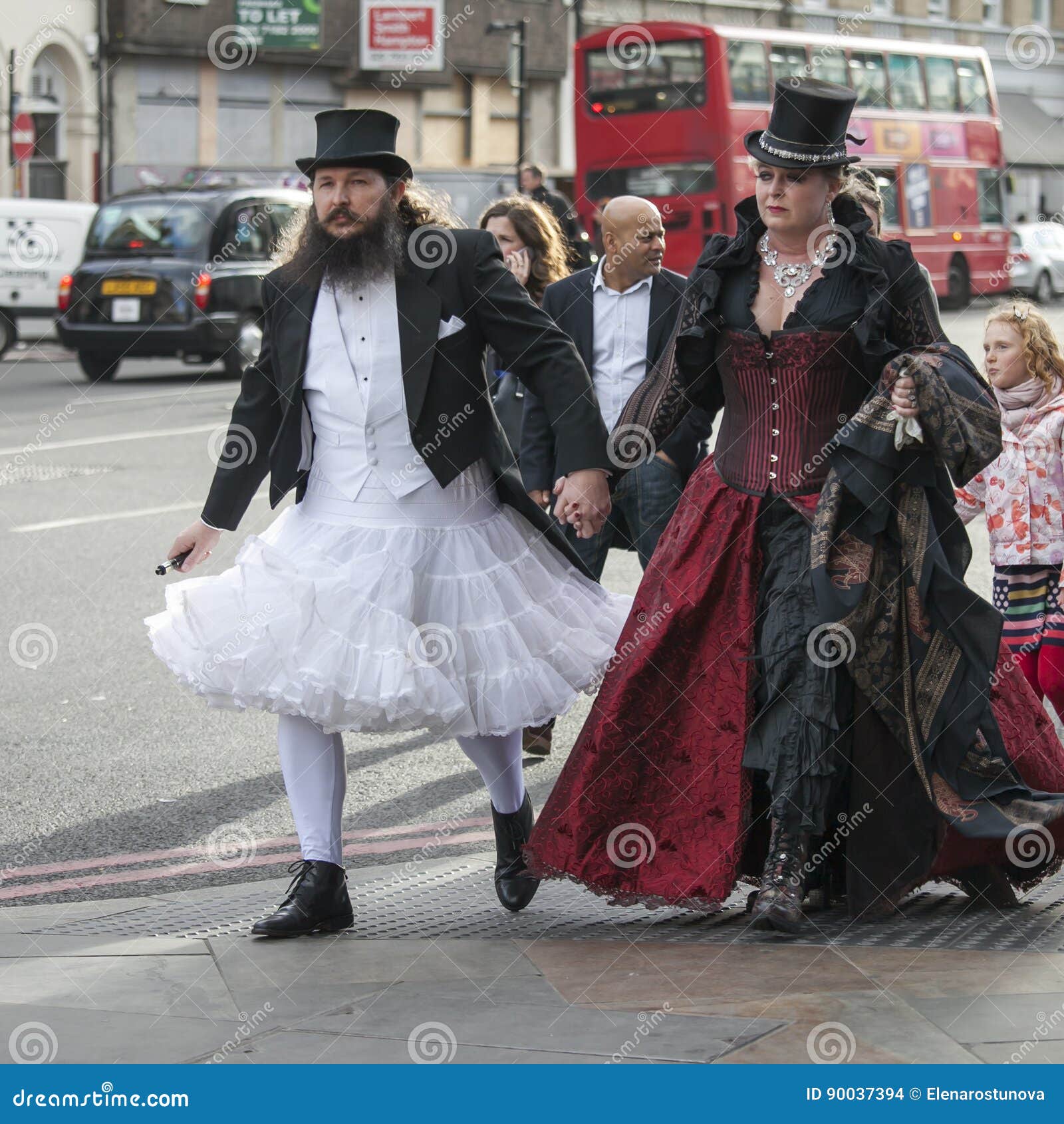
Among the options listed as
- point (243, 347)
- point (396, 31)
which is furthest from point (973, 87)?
point (243, 347)

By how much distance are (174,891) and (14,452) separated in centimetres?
955

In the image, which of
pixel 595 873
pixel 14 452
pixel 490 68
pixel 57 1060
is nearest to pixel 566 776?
pixel 595 873

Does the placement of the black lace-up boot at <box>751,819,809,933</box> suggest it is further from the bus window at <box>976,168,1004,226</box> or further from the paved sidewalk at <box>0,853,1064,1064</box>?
the bus window at <box>976,168,1004,226</box>

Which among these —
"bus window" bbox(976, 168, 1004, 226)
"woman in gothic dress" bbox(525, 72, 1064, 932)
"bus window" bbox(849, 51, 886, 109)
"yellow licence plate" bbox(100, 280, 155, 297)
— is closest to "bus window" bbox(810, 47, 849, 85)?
"bus window" bbox(849, 51, 886, 109)

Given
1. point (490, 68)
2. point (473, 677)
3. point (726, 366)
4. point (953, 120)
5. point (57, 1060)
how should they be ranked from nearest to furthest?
1. point (57, 1060)
2. point (473, 677)
3. point (726, 366)
4. point (953, 120)
5. point (490, 68)

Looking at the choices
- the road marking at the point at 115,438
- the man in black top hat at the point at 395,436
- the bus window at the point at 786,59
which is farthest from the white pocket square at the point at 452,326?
the bus window at the point at 786,59

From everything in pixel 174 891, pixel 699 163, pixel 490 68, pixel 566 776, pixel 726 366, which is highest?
pixel 490 68

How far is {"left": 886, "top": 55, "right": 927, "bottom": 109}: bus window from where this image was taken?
28438mm

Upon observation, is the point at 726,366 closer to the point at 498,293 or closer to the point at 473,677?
the point at 498,293

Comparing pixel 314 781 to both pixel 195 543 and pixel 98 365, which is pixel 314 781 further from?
pixel 98 365

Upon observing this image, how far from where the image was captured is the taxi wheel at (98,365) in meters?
19.8

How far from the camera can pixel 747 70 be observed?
25.9 metres

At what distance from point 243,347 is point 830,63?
12082 millimetres

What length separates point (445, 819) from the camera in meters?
5.62
